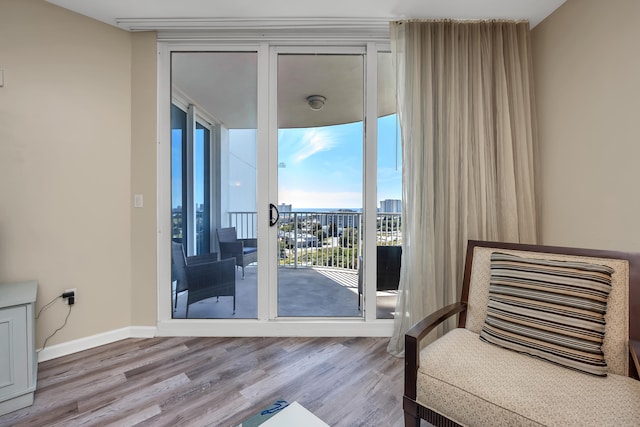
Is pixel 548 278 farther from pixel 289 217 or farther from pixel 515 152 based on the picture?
pixel 289 217

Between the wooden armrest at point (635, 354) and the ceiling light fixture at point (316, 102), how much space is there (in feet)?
8.18

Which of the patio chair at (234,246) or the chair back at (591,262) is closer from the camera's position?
the chair back at (591,262)

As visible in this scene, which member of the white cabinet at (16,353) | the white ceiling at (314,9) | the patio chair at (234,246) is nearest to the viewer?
the white cabinet at (16,353)

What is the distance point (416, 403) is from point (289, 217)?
1648mm

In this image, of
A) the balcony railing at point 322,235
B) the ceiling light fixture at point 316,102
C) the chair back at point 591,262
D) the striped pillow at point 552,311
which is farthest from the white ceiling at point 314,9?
the striped pillow at point 552,311

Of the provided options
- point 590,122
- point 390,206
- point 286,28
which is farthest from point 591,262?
point 286,28

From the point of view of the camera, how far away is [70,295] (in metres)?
2.03

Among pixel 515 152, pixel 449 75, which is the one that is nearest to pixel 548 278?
pixel 515 152

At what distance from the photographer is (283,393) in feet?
5.24

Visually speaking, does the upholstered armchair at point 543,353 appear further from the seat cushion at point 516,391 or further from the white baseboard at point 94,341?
the white baseboard at point 94,341

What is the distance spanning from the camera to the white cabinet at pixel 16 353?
4.69ft

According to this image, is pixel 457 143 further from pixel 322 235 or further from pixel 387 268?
pixel 322 235

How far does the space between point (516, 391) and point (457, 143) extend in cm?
159

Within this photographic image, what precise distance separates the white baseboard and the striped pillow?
102 inches
